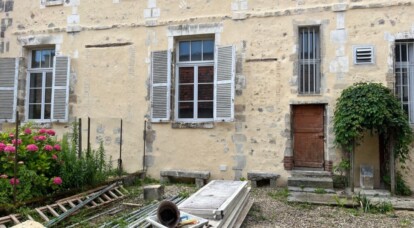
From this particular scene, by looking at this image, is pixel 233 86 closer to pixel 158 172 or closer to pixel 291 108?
pixel 291 108

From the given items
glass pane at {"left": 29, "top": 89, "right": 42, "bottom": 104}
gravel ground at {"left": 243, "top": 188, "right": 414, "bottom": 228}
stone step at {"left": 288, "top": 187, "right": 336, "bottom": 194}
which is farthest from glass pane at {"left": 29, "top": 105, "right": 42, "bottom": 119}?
stone step at {"left": 288, "top": 187, "right": 336, "bottom": 194}

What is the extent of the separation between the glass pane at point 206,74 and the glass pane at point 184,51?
398mm

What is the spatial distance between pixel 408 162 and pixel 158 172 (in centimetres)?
460

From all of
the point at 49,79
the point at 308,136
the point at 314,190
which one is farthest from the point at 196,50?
the point at 314,190

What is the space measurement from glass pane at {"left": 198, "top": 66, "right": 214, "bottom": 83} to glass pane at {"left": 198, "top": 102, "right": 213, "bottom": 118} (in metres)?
0.48

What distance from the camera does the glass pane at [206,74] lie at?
7.35m

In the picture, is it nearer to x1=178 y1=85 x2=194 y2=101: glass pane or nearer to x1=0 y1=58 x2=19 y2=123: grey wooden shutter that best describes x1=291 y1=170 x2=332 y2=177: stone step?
x1=178 y1=85 x2=194 y2=101: glass pane

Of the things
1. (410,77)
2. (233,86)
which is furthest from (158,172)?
(410,77)

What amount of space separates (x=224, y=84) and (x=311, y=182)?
7.82 ft

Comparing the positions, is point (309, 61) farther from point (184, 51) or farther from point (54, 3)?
point (54, 3)

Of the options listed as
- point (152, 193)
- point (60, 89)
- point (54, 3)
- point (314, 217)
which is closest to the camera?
point (314, 217)

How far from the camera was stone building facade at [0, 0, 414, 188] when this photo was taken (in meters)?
6.55

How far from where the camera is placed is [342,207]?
5.21 m

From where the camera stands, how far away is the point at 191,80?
7.50 meters
